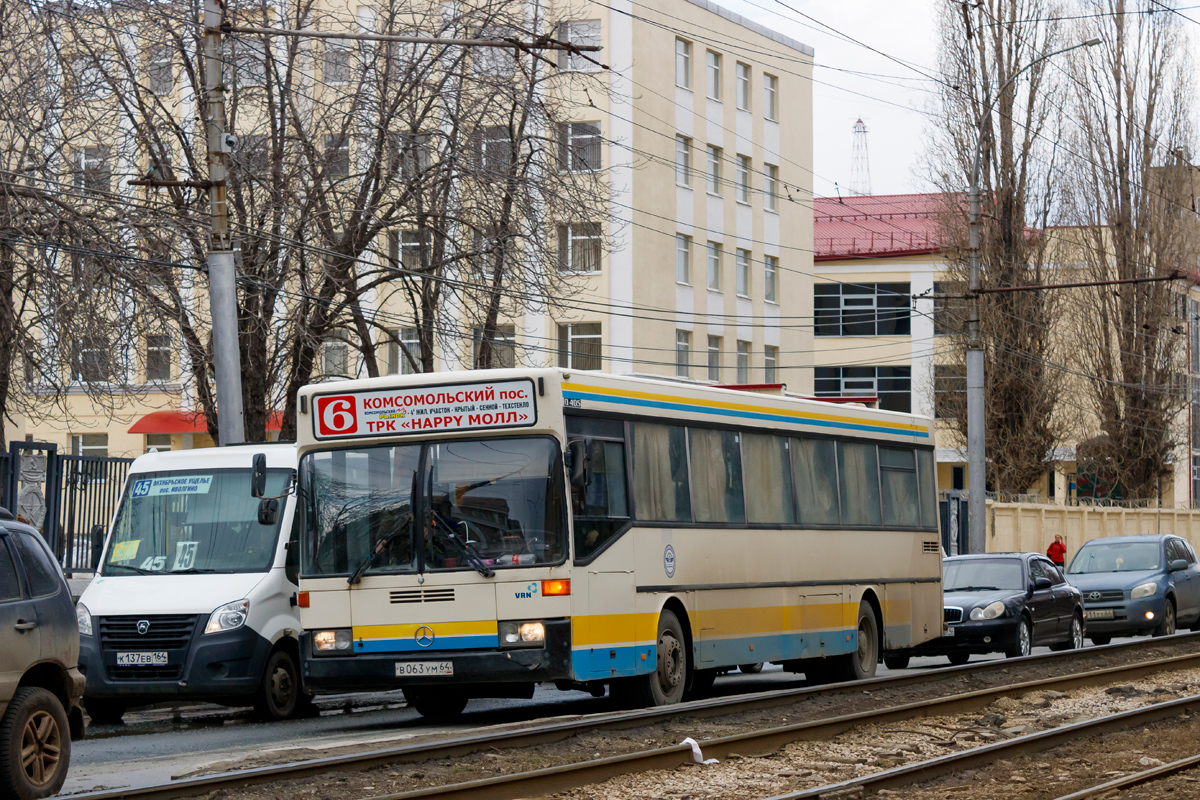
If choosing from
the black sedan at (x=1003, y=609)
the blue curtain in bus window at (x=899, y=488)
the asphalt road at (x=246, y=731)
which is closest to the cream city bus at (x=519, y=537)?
the asphalt road at (x=246, y=731)

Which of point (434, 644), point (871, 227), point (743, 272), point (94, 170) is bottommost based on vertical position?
point (434, 644)

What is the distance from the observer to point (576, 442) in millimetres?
13438

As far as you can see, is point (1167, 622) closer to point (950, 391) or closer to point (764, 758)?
point (764, 758)

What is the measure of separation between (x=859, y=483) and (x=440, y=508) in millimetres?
6271

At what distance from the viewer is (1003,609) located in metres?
21.4

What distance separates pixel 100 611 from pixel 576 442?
4.96 metres

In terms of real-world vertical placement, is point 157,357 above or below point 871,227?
below

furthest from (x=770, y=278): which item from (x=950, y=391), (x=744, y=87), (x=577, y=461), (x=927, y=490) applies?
(x=577, y=461)

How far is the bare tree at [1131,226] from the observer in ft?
171

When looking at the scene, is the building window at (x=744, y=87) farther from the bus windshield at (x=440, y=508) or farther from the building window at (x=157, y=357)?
the bus windshield at (x=440, y=508)

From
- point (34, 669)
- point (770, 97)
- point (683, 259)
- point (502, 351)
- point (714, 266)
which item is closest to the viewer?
point (34, 669)

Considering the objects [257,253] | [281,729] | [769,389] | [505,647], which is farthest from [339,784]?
[257,253]

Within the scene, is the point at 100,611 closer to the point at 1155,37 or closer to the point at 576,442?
the point at 576,442

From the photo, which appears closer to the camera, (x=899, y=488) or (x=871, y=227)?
(x=899, y=488)
